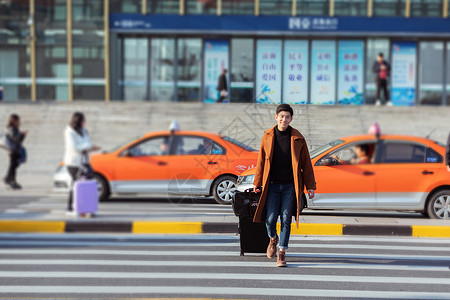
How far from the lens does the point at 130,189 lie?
13711mm

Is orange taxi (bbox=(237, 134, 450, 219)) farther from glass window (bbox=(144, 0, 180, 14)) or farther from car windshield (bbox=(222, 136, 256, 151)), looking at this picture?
glass window (bbox=(144, 0, 180, 14))

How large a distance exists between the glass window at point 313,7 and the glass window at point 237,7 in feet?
6.80

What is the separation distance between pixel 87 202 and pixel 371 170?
829 centimetres

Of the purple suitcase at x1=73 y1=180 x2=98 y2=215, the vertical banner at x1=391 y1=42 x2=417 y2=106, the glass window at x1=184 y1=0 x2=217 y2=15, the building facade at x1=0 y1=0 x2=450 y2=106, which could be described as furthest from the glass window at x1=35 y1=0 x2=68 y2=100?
the purple suitcase at x1=73 y1=180 x2=98 y2=215

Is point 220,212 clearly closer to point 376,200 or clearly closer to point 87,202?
point 376,200

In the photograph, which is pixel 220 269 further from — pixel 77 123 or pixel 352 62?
pixel 352 62

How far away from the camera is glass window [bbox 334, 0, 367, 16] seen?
96.2ft

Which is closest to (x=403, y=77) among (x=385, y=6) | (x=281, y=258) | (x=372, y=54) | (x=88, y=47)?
(x=372, y=54)

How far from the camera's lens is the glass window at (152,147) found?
13.2m

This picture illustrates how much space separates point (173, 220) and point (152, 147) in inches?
165

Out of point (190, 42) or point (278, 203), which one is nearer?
point (278, 203)

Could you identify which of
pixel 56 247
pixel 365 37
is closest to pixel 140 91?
pixel 365 37

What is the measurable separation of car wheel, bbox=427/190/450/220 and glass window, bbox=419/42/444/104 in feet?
91.2

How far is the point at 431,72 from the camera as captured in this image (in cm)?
3027
